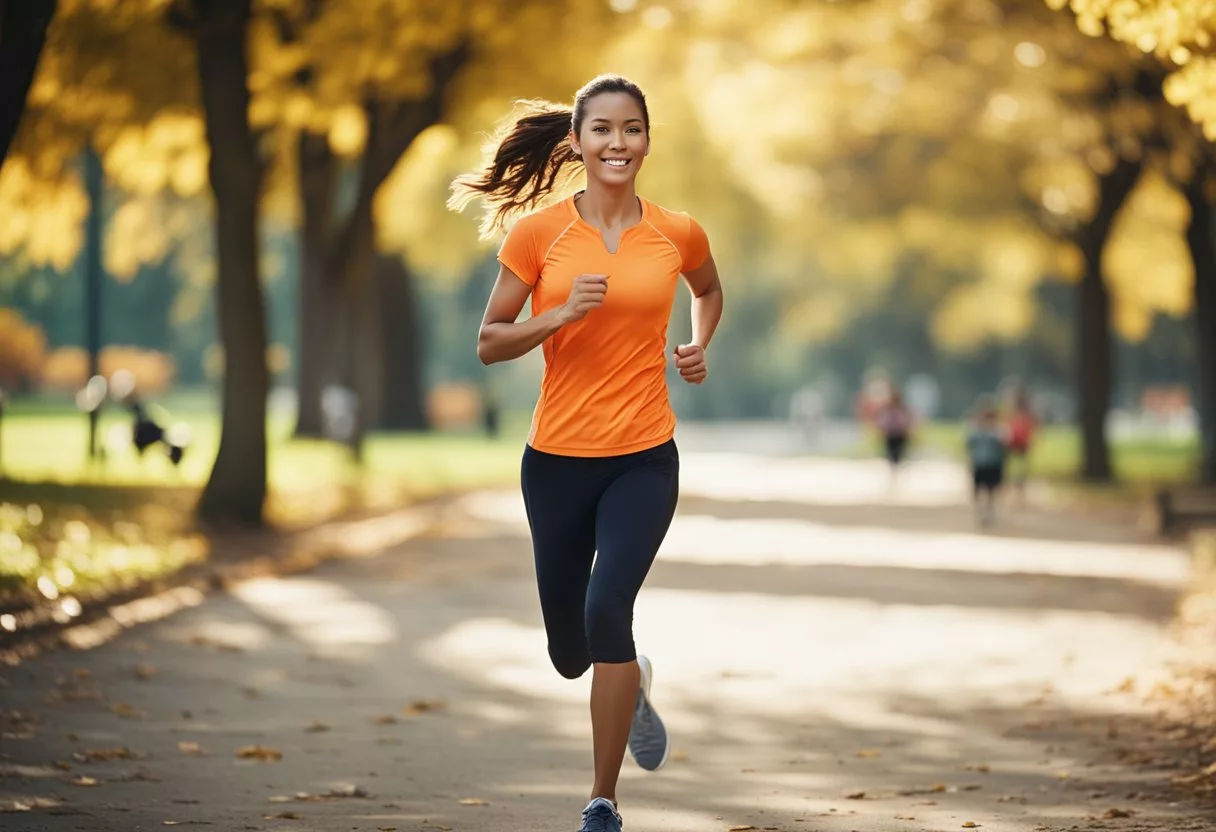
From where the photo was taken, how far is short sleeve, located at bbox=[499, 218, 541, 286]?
6180mm

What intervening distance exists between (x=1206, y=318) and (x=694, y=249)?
24877 millimetres

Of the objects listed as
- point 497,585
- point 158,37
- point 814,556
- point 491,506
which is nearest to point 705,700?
point 497,585

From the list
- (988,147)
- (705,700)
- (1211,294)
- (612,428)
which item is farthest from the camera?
(988,147)

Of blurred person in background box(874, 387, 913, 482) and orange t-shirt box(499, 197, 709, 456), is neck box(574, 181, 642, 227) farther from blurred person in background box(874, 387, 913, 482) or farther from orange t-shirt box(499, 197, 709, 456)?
blurred person in background box(874, 387, 913, 482)

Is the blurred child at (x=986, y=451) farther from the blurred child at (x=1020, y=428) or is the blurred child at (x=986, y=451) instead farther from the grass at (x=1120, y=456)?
the grass at (x=1120, y=456)

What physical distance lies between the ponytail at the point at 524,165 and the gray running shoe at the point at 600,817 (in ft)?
6.63

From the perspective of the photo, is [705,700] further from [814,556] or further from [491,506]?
[491,506]

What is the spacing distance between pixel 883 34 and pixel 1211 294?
21.7 ft

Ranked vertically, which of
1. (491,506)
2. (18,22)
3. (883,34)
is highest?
(883,34)

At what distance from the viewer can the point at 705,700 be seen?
9625mm

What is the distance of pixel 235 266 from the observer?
60.7 feet

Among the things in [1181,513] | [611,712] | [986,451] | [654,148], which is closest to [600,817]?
[611,712]

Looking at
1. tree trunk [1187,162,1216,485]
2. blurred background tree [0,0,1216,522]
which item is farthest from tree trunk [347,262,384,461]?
tree trunk [1187,162,1216,485]

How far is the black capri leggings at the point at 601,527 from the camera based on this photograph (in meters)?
6.11
